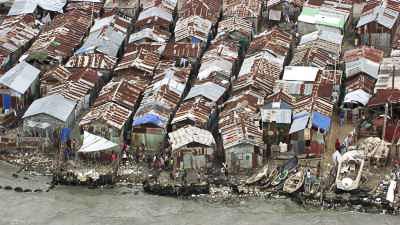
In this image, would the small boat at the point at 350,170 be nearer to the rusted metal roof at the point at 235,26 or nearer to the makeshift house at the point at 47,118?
the rusted metal roof at the point at 235,26

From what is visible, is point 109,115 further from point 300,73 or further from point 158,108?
point 300,73

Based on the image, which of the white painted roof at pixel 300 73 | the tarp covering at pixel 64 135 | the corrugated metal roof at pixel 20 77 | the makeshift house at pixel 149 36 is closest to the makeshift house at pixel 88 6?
the makeshift house at pixel 149 36

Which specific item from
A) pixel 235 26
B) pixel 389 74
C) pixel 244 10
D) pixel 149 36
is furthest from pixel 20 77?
pixel 389 74

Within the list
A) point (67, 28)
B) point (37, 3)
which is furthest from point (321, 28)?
point (37, 3)


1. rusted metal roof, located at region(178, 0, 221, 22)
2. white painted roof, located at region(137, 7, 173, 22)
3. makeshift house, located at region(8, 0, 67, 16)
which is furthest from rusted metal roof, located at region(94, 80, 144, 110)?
makeshift house, located at region(8, 0, 67, 16)

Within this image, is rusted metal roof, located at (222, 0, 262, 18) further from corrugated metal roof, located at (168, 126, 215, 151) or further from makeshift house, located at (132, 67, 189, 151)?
corrugated metal roof, located at (168, 126, 215, 151)
